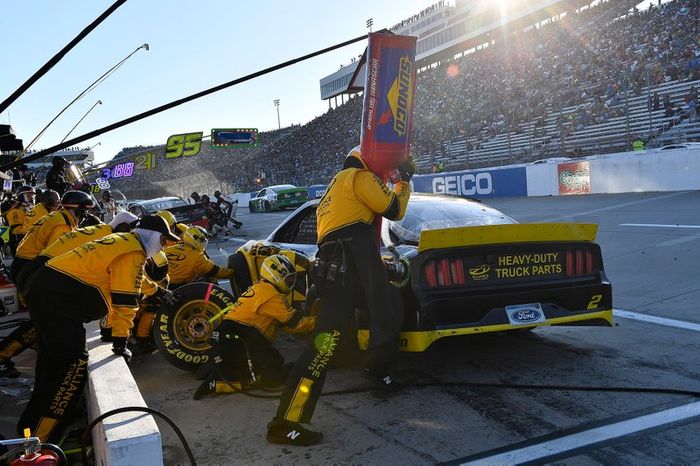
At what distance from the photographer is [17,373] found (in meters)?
5.50

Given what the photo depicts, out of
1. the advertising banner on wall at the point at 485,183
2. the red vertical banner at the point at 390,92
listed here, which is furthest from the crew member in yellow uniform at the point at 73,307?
the advertising banner on wall at the point at 485,183

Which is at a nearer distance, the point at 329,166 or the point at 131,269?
the point at 131,269

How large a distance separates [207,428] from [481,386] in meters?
1.75

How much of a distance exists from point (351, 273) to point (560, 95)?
27669 millimetres

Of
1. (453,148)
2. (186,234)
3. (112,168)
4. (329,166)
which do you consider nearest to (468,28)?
(329,166)

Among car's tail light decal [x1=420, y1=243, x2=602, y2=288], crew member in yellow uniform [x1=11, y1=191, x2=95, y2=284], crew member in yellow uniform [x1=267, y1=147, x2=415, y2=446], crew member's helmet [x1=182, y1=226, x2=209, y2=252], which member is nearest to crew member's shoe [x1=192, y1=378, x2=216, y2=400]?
crew member in yellow uniform [x1=267, y1=147, x2=415, y2=446]

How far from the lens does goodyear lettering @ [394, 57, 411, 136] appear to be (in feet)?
15.0

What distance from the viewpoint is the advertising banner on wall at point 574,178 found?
738 inches

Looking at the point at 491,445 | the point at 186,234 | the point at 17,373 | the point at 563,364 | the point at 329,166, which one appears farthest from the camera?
the point at 329,166

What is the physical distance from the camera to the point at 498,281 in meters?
4.27

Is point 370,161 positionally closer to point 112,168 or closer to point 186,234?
point 186,234

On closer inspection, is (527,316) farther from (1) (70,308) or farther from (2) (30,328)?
(2) (30,328)

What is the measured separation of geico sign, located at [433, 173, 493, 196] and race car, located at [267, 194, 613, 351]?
17.9 meters

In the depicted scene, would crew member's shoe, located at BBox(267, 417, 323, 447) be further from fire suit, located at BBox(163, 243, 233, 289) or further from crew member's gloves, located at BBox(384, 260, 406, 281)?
fire suit, located at BBox(163, 243, 233, 289)
